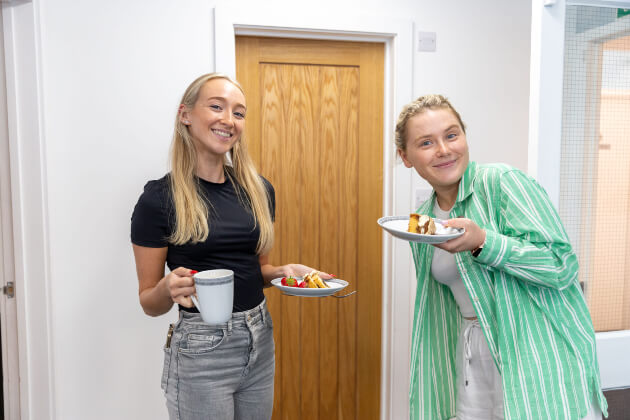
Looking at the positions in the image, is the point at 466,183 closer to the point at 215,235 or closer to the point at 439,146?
the point at 439,146

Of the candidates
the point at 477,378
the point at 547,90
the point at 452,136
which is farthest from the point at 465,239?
the point at 547,90

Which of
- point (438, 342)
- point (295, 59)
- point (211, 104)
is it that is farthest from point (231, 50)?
point (438, 342)

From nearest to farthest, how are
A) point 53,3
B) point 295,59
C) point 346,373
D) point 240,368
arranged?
point 240,368 → point 53,3 → point 295,59 → point 346,373

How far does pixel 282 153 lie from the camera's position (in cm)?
225

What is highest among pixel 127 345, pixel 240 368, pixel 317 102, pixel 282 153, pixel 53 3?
pixel 53 3

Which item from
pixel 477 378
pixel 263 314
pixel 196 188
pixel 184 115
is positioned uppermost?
pixel 184 115

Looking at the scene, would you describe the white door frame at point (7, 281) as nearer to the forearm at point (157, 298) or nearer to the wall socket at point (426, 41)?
the forearm at point (157, 298)

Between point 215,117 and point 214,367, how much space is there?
656 millimetres

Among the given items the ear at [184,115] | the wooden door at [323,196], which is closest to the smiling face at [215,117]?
the ear at [184,115]

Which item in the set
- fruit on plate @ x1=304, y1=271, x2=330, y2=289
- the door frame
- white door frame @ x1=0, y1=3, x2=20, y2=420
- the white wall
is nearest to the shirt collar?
fruit on plate @ x1=304, y1=271, x2=330, y2=289

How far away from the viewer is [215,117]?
1322mm

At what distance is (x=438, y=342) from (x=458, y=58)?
4.76ft

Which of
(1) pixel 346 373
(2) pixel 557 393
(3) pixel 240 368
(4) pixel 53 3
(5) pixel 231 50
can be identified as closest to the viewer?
(2) pixel 557 393

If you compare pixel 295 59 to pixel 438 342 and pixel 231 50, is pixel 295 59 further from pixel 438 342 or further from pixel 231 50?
pixel 438 342
